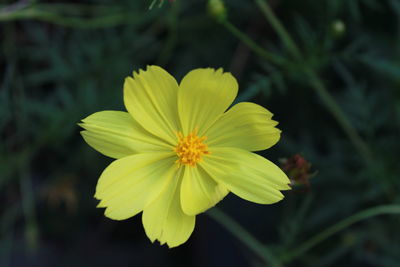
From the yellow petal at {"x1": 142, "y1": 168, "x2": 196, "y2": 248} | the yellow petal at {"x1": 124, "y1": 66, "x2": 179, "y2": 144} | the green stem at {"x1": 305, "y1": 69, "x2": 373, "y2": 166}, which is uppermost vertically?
the green stem at {"x1": 305, "y1": 69, "x2": 373, "y2": 166}

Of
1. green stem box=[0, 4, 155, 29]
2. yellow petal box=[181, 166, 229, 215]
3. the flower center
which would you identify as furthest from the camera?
green stem box=[0, 4, 155, 29]

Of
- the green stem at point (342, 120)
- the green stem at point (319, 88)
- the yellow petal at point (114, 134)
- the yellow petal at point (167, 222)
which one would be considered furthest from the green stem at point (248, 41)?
the yellow petal at point (167, 222)

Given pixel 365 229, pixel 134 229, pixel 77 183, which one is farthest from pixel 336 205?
pixel 77 183

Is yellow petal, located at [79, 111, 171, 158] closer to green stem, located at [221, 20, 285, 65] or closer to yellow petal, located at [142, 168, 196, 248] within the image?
yellow petal, located at [142, 168, 196, 248]

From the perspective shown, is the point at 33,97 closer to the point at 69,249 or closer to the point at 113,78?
the point at 113,78

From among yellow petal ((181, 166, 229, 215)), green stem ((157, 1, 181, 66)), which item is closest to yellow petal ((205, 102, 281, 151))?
yellow petal ((181, 166, 229, 215))

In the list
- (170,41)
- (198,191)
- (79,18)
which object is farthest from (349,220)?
(79,18)
